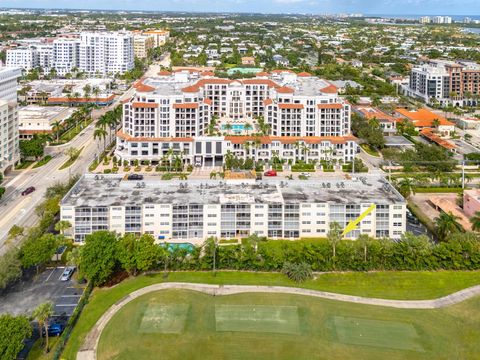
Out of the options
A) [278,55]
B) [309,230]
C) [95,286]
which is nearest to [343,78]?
[278,55]

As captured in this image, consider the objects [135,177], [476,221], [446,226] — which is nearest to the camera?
[446,226]

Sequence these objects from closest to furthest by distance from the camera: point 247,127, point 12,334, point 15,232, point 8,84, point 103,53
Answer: point 12,334 → point 15,232 → point 8,84 → point 247,127 → point 103,53

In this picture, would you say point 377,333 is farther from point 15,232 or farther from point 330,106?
point 330,106

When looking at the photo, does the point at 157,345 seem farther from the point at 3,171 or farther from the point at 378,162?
the point at 378,162

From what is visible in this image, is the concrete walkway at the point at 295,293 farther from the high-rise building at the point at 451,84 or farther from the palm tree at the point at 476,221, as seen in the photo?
the high-rise building at the point at 451,84

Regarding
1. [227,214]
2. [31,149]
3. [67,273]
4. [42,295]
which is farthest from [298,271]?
[31,149]

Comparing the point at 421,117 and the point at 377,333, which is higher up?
the point at 421,117

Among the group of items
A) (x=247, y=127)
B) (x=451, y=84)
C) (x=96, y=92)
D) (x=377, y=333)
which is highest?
(x=451, y=84)
